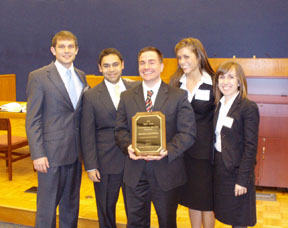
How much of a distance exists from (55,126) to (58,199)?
573 mm

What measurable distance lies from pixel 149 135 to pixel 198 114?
55 centimetres

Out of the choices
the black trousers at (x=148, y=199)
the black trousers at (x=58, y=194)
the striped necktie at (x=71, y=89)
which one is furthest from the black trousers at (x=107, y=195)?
the striped necktie at (x=71, y=89)

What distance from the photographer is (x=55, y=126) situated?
8.12 ft

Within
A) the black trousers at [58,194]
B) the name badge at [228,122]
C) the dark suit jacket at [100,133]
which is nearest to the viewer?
the name badge at [228,122]

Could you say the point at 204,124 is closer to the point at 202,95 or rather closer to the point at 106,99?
the point at 202,95

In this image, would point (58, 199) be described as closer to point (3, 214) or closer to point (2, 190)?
point (3, 214)

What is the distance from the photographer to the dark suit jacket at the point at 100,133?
242cm

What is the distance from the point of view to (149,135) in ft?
6.34

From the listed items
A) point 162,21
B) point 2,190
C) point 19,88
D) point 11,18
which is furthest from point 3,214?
point 11,18

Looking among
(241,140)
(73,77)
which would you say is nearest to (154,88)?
(241,140)

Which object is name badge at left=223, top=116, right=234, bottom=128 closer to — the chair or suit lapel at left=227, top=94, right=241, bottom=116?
suit lapel at left=227, top=94, right=241, bottom=116

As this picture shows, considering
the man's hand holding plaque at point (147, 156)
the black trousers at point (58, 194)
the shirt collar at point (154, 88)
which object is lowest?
the black trousers at point (58, 194)

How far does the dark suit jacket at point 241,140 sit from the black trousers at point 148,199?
1.30 feet

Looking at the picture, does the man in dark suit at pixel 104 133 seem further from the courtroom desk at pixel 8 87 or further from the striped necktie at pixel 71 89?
the courtroom desk at pixel 8 87
